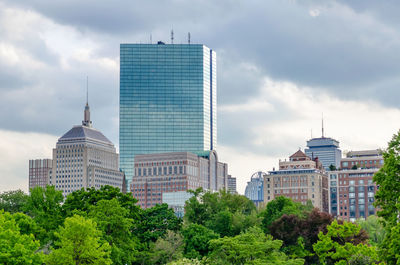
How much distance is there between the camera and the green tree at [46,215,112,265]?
84.5 m

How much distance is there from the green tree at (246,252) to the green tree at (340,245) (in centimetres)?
712

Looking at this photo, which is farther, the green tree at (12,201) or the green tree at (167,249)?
the green tree at (12,201)

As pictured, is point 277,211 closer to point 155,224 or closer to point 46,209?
point 155,224

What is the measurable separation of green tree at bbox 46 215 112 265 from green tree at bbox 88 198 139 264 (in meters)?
14.7

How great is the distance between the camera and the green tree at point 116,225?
102 m

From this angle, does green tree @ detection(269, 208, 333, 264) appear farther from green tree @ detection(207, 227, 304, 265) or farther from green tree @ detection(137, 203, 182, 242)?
green tree @ detection(207, 227, 304, 265)

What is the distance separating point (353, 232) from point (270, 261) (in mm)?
16083

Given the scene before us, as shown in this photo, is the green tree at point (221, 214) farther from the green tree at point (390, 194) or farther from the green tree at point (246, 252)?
the green tree at point (390, 194)

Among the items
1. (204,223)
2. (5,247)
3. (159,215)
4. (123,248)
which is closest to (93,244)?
(5,247)

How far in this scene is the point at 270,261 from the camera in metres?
96.8

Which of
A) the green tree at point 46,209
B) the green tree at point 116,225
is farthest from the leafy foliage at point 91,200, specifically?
the green tree at point 116,225

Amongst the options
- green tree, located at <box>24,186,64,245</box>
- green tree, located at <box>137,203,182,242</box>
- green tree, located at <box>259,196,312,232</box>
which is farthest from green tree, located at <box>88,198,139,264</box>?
green tree, located at <box>259,196,312,232</box>

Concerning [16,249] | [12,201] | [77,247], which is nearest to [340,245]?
[77,247]

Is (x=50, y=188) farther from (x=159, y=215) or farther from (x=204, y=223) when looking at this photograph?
(x=204, y=223)
